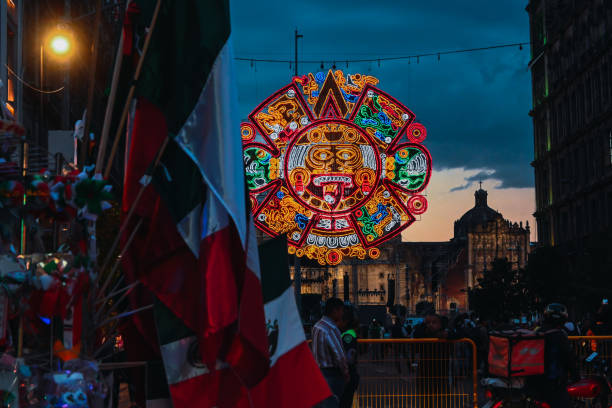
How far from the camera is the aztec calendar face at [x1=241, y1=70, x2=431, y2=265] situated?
62.3ft

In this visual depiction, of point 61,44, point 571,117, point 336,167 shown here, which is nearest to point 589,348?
point 336,167

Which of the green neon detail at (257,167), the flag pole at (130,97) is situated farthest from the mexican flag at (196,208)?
the green neon detail at (257,167)

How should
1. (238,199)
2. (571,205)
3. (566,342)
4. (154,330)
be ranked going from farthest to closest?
(571,205) → (566,342) → (154,330) → (238,199)

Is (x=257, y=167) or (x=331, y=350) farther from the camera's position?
(x=257, y=167)

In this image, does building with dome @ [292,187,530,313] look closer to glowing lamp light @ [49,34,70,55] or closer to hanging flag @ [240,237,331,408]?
glowing lamp light @ [49,34,70,55]

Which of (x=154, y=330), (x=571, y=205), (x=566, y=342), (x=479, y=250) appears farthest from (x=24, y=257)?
(x=479, y=250)

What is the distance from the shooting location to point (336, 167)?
18984 mm

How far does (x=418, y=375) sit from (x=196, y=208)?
8865 millimetres

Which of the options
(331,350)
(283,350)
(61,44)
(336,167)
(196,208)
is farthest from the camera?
(336,167)

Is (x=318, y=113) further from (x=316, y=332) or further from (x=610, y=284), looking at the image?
(x=610, y=284)

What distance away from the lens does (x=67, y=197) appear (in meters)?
4.92

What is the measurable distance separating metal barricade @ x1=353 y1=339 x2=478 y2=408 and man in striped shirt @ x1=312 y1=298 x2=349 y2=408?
3353 millimetres

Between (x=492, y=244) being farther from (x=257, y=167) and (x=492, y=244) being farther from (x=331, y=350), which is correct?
(x=331, y=350)

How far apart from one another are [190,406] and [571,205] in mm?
60391
